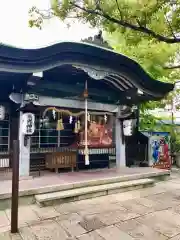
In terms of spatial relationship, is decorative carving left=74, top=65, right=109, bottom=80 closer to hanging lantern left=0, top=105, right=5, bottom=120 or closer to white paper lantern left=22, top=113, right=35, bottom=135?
white paper lantern left=22, top=113, right=35, bottom=135

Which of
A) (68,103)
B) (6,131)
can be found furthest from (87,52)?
(6,131)

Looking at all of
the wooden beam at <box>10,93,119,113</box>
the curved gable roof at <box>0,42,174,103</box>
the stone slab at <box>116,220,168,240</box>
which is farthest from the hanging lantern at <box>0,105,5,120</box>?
the stone slab at <box>116,220,168,240</box>

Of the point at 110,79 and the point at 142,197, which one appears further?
the point at 110,79

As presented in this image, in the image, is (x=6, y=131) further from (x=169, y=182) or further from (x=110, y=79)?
(x=169, y=182)

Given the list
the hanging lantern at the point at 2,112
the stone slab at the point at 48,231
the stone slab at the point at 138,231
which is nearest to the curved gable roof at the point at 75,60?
the hanging lantern at the point at 2,112

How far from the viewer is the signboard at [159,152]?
1032 centimetres

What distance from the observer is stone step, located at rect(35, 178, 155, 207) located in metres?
5.51

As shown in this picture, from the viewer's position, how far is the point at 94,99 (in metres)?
8.49

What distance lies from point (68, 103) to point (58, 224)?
4.30 m

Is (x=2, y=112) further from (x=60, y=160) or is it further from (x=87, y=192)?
(x=87, y=192)

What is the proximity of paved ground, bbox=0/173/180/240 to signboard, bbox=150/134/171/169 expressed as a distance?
13.2ft

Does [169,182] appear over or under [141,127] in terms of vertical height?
under

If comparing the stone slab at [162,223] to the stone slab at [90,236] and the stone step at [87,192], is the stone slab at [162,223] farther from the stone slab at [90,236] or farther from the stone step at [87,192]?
the stone step at [87,192]

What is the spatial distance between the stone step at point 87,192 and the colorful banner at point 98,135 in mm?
1852
